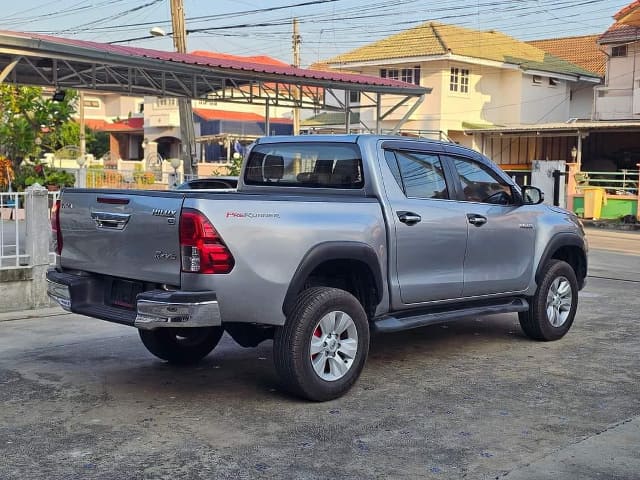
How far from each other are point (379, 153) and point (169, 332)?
2256 millimetres

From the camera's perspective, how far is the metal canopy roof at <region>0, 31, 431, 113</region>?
43.8ft

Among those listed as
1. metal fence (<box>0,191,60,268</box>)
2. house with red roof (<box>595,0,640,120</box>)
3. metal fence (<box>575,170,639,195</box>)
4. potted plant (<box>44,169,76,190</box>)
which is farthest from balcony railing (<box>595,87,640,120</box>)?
metal fence (<box>0,191,60,268</box>)

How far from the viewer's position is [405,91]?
795 inches

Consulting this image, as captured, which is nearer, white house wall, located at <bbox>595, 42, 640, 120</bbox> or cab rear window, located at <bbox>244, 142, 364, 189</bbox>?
cab rear window, located at <bbox>244, 142, 364, 189</bbox>

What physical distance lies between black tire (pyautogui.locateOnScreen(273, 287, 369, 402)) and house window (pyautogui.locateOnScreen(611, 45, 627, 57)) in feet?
101

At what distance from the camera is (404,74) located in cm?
3750

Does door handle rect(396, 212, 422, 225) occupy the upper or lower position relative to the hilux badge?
lower

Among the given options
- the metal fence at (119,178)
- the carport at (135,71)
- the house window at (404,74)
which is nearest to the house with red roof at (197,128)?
the house window at (404,74)

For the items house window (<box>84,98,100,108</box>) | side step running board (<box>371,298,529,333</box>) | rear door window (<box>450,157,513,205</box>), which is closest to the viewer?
side step running board (<box>371,298,529,333</box>)

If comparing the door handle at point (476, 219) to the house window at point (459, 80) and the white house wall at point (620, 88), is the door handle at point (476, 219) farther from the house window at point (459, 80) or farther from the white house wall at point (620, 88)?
the house window at point (459, 80)

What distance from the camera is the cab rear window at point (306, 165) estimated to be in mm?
6668

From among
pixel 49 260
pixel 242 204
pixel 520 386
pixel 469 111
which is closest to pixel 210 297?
pixel 242 204

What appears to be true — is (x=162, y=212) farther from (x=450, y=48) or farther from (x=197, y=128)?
(x=197, y=128)

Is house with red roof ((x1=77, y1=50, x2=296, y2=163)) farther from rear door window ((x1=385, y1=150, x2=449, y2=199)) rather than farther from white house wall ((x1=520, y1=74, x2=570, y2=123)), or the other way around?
rear door window ((x1=385, y1=150, x2=449, y2=199))
